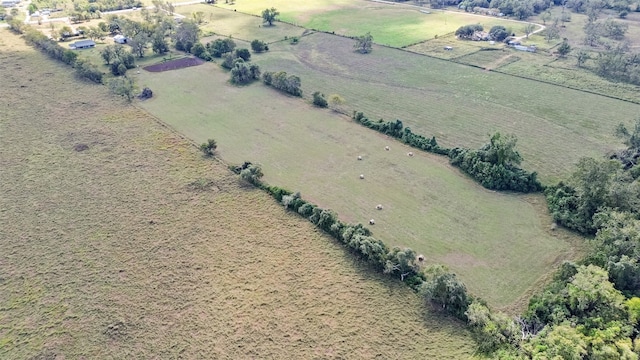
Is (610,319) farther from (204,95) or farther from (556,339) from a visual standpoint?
(204,95)

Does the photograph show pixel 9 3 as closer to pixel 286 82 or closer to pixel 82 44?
pixel 82 44

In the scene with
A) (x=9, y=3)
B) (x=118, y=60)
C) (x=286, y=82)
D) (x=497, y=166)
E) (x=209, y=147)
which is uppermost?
(x=9, y=3)

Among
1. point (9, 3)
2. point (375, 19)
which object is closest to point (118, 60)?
point (375, 19)

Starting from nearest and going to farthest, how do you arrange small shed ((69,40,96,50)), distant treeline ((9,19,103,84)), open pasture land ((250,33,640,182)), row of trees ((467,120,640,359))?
row of trees ((467,120,640,359)), open pasture land ((250,33,640,182)), distant treeline ((9,19,103,84)), small shed ((69,40,96,50))

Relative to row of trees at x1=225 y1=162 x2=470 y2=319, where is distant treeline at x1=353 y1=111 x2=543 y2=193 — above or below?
above

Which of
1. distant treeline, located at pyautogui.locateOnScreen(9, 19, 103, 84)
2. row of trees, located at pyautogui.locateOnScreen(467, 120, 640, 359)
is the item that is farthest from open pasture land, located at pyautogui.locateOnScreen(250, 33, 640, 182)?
distant treeline, located at pyautogui.locateOnScreen(9, 19, 103, 84)

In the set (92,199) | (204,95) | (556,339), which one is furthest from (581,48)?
(92,199)

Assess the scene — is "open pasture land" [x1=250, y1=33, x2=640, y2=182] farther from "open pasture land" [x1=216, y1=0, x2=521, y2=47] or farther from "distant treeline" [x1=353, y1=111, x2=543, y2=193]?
"open pasture land" [x1=216, y1=0, x2=521, y2=47]
